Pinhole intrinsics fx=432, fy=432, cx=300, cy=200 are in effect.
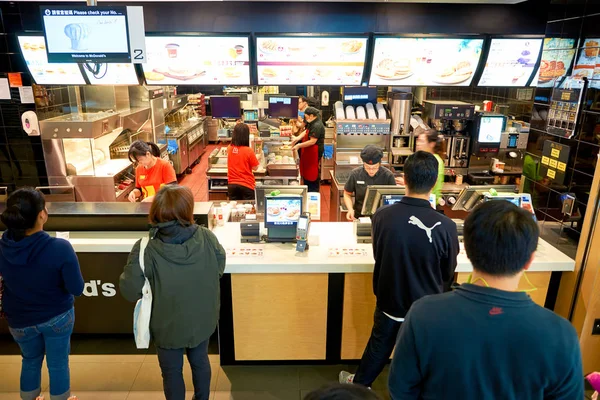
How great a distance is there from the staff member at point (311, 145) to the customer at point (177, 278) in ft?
15.3

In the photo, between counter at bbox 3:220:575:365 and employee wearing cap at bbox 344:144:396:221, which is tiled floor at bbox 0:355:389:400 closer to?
counter at bbox 3:220:575:365

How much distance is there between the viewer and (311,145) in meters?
6.98

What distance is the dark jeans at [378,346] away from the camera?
2.71 meters

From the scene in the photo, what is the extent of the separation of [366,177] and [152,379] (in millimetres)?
2654

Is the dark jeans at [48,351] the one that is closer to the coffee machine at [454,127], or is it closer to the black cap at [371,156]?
the black cap at [371,156]

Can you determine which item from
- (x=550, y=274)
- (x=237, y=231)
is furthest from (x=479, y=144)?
(x=237, y=231)

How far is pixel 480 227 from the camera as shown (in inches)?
53.4

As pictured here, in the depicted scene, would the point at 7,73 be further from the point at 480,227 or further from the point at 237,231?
the point at 480,227

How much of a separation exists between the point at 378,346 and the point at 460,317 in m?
1.56

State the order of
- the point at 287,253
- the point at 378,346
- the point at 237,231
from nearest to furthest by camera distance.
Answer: the point at 378,346 → the point at 287,253 → the point at 237,231

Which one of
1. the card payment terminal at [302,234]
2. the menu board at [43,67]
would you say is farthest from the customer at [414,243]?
the menu board at [43,67]

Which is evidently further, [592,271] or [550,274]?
[550,274]

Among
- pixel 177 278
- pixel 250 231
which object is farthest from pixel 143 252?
pixel 250 231

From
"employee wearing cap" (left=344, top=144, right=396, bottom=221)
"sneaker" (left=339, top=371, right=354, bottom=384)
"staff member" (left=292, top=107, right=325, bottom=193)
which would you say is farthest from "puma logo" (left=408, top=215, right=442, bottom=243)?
"staff member" (left=292, top=107, right=325, bottom=193)
